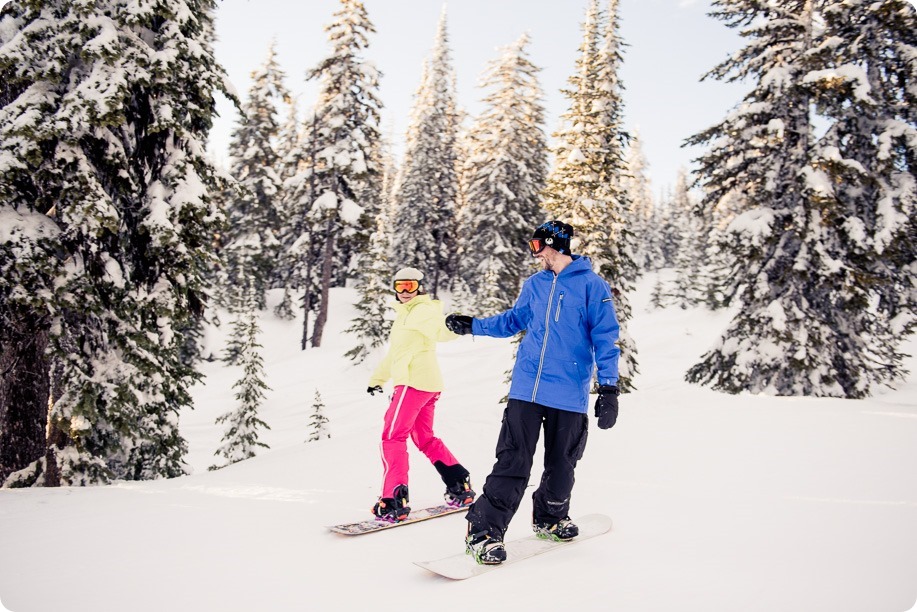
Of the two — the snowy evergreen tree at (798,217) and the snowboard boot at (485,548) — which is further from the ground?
the snowy evergreen tree at (798,217)

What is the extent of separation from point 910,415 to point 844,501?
5227 millimetres

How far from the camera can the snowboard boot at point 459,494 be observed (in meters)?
5.54

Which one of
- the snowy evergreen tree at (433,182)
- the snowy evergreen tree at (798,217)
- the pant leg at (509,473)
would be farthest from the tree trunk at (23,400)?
the snowy evergreen tree at (433,182)

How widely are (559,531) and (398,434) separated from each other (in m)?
1.67

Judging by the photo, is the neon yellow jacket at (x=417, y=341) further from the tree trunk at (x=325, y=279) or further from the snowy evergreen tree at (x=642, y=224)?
the snowy evergreen tree at (x=642, y=224)

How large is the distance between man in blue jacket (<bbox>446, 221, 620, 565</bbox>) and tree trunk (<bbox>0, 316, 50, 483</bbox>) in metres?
6.23

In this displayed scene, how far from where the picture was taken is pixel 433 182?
40594 mm

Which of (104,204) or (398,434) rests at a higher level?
(104,204)

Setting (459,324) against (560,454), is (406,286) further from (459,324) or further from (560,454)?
(560,454)

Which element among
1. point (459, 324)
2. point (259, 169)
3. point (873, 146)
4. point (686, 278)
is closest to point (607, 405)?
point (459, 324)

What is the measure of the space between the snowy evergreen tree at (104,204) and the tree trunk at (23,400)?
0.12m

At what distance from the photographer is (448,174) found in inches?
1635

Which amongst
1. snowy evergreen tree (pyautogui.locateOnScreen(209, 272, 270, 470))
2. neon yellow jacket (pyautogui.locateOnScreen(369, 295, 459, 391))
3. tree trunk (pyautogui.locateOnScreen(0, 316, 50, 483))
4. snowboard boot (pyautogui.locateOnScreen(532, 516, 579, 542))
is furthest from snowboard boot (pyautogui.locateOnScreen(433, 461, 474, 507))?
snowy evergreen tree (pyautogui.locateOnScreen(209, 272, 270, 470))

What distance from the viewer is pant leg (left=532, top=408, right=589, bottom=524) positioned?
13.5 ft
